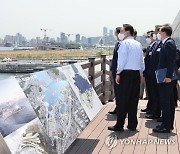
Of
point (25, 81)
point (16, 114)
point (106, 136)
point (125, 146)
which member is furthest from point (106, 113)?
point (16, 114)

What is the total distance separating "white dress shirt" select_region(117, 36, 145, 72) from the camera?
513cm

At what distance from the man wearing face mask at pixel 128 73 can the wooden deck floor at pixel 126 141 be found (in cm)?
29

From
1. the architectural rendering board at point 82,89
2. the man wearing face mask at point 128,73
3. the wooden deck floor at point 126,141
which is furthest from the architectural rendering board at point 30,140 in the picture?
the man wearing face mask at point 128,73

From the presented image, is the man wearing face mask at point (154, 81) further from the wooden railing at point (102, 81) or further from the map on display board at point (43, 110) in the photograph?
the wooden railing at point (102, 81)

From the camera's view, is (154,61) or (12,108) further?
(154,61)

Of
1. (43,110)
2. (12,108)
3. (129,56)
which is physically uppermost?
(129,56)

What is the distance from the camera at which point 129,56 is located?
518 cm

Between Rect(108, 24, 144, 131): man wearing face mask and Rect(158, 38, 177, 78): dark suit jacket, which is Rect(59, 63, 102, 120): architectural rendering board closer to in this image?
Rect(108, 24, 144, 131): man wearing face mask

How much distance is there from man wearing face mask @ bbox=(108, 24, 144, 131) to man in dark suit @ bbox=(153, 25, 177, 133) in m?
0.35

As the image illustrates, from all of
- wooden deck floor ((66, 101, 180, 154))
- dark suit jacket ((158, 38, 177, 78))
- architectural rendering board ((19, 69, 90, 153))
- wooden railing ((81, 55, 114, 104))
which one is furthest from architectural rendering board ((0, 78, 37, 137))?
wooden railing ((81, 55, 114, 104))

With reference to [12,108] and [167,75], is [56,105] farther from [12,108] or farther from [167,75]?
[167,75]

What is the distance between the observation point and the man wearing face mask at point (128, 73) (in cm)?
516

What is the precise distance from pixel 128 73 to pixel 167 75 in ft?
1.88

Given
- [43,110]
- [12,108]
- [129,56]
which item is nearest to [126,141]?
[129,56]
